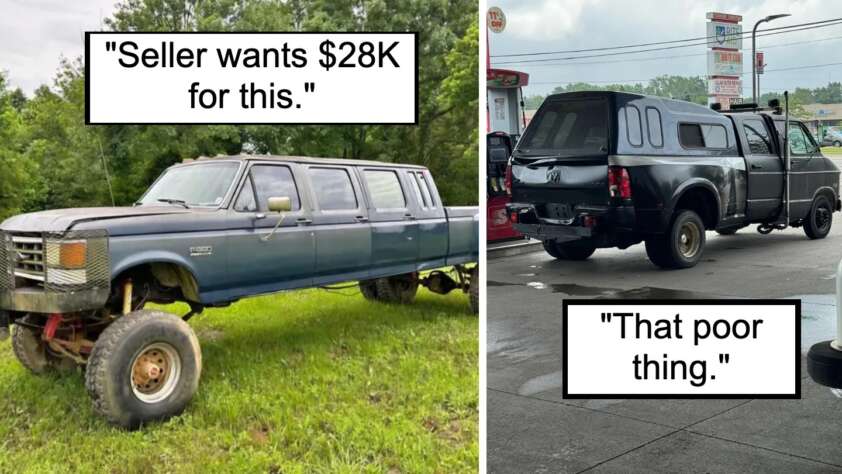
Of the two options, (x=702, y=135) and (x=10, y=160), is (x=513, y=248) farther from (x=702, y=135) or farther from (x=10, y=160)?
(x=10, y=160)

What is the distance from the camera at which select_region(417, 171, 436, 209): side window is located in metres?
5.37

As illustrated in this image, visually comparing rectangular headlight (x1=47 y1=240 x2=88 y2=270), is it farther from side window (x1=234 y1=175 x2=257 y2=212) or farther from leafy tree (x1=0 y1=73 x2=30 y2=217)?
side window (x1=234 y1=175 x2=257 y2=212)

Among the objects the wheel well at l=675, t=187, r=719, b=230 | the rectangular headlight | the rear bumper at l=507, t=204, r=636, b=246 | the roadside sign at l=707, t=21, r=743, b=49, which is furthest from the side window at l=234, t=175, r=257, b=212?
the roadside sign at l=707, t=21, r=743, b=49

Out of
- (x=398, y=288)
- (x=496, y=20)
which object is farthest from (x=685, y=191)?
(x=398, y=288)

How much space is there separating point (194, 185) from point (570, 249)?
2.55 m

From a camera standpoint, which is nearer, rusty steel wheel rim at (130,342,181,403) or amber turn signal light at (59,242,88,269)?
amber turn signal light at (59,242,88,269)

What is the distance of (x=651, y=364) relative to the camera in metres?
2.50

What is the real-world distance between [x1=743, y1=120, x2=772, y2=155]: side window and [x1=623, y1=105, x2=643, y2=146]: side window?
35 centimetres

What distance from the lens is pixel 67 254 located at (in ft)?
10.7

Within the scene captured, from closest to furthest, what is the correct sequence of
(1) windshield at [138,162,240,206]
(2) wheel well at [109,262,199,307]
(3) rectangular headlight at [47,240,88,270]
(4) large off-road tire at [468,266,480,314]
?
(3) rectangular headlight at [47,240,88,270] < (2) wheel well at [109,262,199,307] < (1) windshield at [138,162,240,206] < (4) large off-road tire at [468,266,480,314]

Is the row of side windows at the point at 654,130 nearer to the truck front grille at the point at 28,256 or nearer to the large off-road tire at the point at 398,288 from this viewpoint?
the truck front grille at the point at 28,256

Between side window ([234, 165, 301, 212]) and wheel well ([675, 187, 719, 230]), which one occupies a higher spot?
side window ([234, 165, 301, 212])

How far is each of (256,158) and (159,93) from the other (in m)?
0.77

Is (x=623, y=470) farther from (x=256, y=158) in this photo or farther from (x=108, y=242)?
(x=256, y=158)
